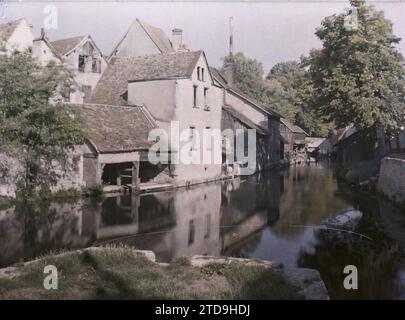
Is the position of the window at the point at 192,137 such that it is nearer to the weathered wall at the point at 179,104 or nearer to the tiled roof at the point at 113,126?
the weathered wall at the point at 179,104

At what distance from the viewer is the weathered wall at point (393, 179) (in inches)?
819

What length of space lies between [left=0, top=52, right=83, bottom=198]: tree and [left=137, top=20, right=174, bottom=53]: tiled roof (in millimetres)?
18733

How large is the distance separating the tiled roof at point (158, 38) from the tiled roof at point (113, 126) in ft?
38.5

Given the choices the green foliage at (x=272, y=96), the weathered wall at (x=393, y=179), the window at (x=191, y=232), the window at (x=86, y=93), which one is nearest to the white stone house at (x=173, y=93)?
the window at (x=86, y=93)

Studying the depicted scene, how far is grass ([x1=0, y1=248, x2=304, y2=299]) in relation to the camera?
812cm

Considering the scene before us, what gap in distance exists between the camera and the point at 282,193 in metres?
28.0

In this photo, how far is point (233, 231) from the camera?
663 inches

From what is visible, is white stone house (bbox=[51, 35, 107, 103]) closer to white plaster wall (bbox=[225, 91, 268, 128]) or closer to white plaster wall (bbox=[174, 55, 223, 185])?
white plaster wall (bbox=[174, 55, 223, 185])

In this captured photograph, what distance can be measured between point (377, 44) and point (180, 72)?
13.2 meters

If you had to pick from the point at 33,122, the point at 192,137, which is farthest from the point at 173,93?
the point at 33,122

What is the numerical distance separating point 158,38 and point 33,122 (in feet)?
75.4

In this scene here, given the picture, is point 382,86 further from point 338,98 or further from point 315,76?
point 315,76

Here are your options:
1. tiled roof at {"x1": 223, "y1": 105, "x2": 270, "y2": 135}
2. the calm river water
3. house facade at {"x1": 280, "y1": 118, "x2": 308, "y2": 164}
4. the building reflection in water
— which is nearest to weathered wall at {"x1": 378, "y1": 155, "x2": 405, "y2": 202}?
the calm river water
